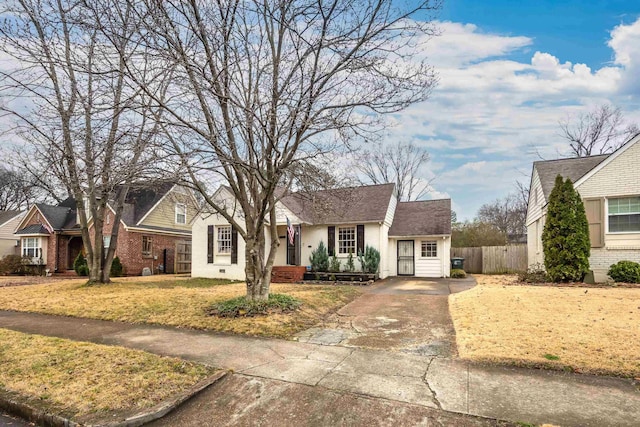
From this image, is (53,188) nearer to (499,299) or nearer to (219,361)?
(219,361)

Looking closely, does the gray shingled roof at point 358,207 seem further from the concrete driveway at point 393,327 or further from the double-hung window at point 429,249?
the concrete driveway at point 393,327

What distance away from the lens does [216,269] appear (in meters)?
18.9

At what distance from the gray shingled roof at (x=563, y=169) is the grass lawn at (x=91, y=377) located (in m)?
16.4

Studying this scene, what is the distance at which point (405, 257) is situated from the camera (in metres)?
20.1

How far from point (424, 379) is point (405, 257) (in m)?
15.8

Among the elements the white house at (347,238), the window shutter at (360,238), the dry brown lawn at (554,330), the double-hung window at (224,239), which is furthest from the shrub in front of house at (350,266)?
the dry brown lawn at (554,330)

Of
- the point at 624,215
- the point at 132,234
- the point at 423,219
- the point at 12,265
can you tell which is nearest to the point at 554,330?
the point at 624,215

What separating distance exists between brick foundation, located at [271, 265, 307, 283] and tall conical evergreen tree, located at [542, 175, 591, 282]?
10217 mm

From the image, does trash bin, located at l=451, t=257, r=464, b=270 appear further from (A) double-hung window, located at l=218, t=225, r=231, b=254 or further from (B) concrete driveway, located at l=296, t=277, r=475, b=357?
(A) double-hung window, located at l=218, t=225, r=231, b=254

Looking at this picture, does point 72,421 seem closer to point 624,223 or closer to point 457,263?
point 624,223

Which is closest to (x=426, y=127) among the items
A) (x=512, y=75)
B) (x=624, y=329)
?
(x=512, y=75)

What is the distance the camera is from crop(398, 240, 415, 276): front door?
1998 centimetres

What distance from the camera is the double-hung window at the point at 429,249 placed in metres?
19.5

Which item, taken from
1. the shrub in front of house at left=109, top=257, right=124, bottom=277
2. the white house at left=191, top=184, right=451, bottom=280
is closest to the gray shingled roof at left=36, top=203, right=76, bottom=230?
the shrub in front of house at left=109, top=257, right=124, bottom=277
